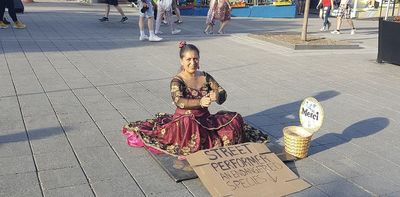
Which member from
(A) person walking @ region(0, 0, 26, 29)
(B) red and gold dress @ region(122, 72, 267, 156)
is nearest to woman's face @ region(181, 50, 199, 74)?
(B) red and gold dress @ region(122, 72, 267, 156)

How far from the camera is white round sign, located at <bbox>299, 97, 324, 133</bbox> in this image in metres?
4.05

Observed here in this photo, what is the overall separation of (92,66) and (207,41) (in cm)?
441

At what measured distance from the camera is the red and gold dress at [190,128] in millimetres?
3945

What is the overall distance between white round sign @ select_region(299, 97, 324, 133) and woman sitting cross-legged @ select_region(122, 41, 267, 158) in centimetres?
62

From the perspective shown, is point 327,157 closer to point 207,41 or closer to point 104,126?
point 104,126

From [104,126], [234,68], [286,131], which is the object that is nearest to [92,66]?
[234,68]

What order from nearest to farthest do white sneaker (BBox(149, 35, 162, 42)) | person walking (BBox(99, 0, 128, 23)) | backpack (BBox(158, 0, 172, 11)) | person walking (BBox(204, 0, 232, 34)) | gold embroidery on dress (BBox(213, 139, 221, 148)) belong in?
gold embroidery on dress (BBox(213, 139, 221, 148)), white sneaker (BBox(149, 35, 162, 42)), backpack (BBox(158, 0, 172, 11)), person walking (BBox(204, 0, 232, 34)), person walking (BBox(99, 0, 128, 23))

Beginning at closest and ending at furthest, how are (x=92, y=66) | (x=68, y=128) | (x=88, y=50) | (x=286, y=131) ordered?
(x=286, y=131) < (x=68, y=128) < (x=92, y=66) < (x=88, y=50)

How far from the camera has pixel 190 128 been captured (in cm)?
393

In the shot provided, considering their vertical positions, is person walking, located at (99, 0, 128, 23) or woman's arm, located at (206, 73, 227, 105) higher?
person walking, located at (99, 0, 128, 23)

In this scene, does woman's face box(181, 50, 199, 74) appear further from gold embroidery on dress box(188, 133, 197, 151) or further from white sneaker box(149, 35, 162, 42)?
white sneaker box(149, 35, 162, 42)

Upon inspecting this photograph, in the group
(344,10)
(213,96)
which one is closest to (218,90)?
(213,96)

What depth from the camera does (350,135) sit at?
4.91 metres

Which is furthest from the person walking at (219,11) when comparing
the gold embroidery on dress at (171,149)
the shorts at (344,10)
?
the gold embroidery on dress at (171,149)
